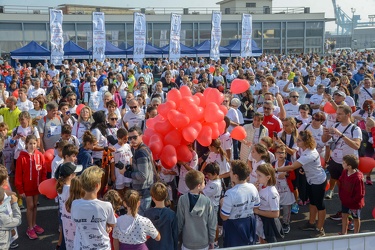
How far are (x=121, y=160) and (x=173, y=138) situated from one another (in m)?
0.79

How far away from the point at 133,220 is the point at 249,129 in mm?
3732

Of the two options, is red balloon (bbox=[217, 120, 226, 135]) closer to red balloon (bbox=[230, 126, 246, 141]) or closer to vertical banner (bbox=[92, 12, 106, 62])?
red balloon (bbox=[230, 126, 246, 141])

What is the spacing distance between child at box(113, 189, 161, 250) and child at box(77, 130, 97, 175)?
1950 millimetres

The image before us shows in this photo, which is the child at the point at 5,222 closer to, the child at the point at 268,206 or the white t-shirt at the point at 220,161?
the child at the point at 268,206

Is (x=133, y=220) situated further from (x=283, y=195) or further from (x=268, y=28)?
(x=268, y=28)

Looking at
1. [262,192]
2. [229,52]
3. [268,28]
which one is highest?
[268,28]

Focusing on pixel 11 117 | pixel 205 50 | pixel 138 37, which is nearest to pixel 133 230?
pixel 11 117

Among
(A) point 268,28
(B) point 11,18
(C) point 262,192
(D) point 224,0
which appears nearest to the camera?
(C) point 262,192

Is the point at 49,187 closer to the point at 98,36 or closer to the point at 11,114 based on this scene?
the point at 11,114

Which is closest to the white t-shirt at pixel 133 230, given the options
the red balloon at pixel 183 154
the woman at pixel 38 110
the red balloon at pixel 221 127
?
the red balloon at pixel 183 154

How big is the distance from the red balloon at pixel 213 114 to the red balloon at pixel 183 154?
56 centimetres

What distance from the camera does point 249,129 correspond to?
7504 mm

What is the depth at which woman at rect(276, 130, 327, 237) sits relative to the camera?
5953 millimetres

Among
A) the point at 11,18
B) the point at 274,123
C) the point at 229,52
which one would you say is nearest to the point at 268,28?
the point at 229,52
